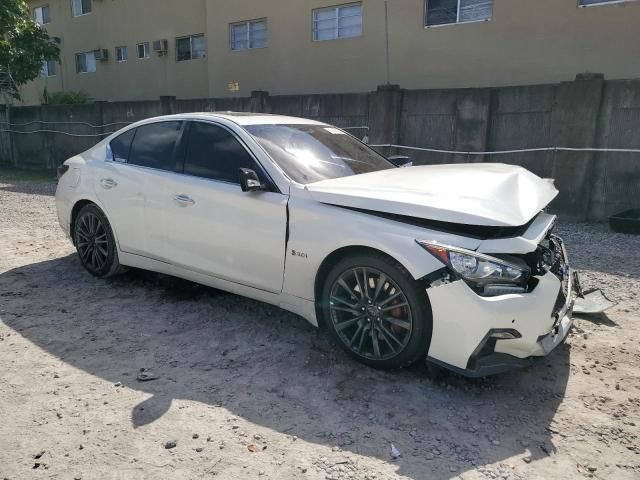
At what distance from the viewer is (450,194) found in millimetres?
3215

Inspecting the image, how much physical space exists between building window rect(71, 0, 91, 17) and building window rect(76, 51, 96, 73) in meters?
1.66

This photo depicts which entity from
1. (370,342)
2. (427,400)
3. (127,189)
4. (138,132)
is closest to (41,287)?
(127,189)

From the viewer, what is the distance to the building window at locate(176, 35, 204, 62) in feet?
57.0

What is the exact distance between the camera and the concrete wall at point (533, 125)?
7738mm

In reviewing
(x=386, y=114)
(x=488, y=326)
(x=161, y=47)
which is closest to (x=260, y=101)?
(x=386, y=114)

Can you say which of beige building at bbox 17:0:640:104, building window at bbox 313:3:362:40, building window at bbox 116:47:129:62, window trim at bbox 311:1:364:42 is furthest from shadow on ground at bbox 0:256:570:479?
building window at bbox 116:47:129:62

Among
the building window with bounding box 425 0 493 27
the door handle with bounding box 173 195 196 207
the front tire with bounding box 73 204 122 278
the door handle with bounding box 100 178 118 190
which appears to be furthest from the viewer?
the building window with bounding box 425 0 493 27

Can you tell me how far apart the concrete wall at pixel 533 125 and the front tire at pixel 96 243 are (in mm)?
5910

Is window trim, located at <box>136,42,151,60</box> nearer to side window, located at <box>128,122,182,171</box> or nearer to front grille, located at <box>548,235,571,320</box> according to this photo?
side window, located at <box>128,122,182,171</box>

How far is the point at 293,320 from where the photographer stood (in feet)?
13.7

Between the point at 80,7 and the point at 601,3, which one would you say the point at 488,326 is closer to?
the point at 601,3

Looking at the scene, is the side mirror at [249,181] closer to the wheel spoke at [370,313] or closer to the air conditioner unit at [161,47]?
the wheel spoke at [370,313]

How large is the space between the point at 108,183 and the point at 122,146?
39cm

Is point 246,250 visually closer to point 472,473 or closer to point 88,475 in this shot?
point 88,475
